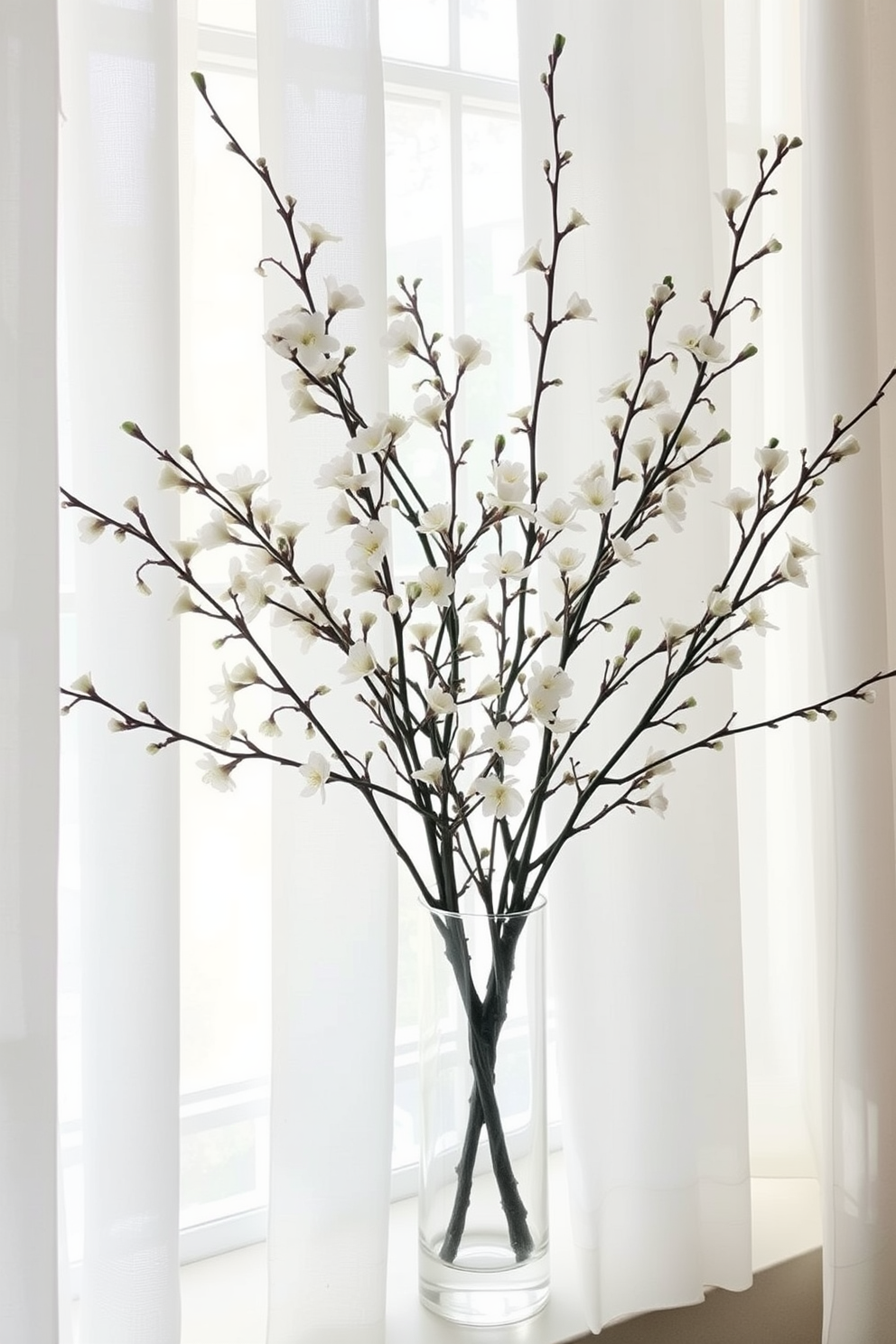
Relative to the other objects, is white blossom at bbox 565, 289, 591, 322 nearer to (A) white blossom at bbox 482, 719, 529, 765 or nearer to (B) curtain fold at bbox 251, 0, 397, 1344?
(B) curtain fold at bbox 251, 0, 397, 1344

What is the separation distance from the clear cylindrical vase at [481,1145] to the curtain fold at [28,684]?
35 centimetres

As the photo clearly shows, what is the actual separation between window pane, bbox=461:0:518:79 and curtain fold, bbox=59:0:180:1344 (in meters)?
0.47

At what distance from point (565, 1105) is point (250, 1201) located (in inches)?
13.0

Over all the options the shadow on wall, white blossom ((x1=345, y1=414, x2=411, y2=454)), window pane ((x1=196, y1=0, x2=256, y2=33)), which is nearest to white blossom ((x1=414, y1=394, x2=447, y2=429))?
white blossom ((x1=345, y1=414, x2=411, y2=454))

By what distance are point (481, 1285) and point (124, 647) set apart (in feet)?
2.06

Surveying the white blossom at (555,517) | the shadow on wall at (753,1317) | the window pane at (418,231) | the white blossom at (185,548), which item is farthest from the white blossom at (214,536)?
the shadow on wall at (753,1317)

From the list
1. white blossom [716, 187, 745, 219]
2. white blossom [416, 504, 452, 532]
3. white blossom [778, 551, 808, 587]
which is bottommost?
white blossom [778, 551, 808, 587]

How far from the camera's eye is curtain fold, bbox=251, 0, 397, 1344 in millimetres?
977

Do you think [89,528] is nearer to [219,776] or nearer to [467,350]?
[219,776]

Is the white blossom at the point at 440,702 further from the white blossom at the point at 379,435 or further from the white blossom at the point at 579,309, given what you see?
the white blossom at the point at 579,309

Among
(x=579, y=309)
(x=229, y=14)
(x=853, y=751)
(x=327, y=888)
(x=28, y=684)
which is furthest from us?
(x=853, y=751)

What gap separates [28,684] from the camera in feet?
2.63

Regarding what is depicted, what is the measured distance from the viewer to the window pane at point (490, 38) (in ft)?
4.16

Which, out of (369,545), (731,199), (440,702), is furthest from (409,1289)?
(731,199)
